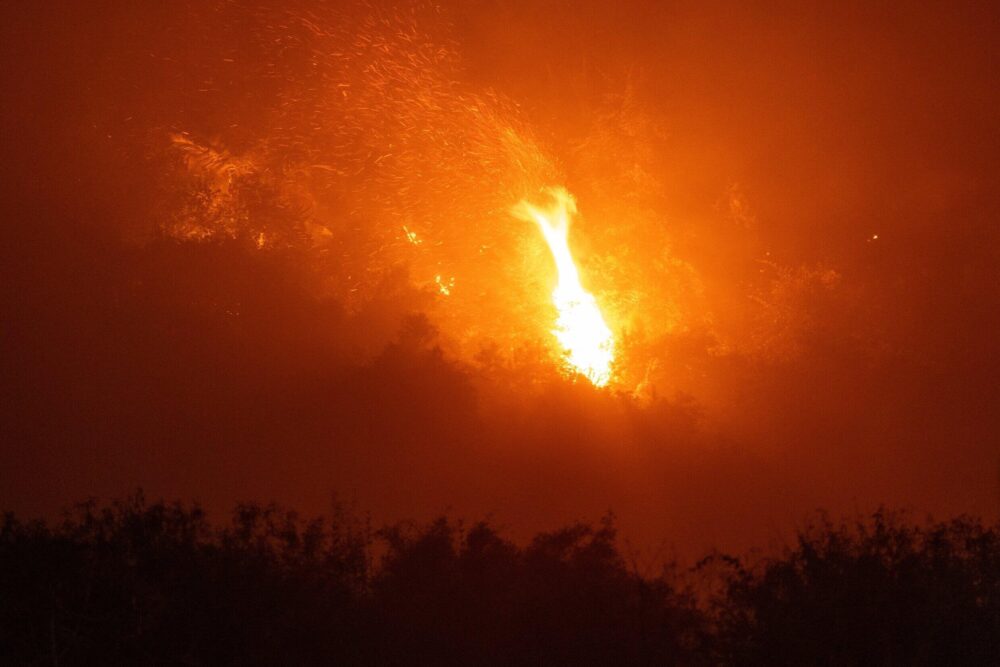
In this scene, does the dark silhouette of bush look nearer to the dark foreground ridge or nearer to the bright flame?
the dark foreground ridge

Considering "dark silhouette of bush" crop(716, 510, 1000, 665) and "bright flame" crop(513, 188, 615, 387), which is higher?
"bright flame" crop(513, 188, 615, 387)

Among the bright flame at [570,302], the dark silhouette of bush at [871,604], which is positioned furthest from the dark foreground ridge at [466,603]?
the bright flame at [570,302]

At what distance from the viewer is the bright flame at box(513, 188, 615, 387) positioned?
2703cm

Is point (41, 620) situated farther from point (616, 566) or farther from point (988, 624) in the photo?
point (988, 624)

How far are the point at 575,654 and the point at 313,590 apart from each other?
11.2ft

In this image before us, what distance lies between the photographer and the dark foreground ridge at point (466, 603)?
15.4 m

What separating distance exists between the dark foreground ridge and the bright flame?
8921mm

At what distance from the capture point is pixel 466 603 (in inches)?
687

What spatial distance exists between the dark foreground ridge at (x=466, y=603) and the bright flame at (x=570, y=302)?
8921mm

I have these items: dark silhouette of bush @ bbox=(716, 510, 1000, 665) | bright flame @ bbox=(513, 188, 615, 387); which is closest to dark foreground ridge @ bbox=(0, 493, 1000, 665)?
dark silhouette of bush @ bbox=(716, 510, 1000, 665)

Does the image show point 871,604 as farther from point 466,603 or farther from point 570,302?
point 570,302

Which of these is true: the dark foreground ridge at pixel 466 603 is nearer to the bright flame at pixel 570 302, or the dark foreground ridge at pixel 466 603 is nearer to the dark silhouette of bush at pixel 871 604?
the dark silhouette of bush at pixel 871 604

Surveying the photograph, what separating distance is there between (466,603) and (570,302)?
35.0ft

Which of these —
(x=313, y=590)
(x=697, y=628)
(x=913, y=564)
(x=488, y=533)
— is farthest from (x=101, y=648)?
(x=913, y=564)
